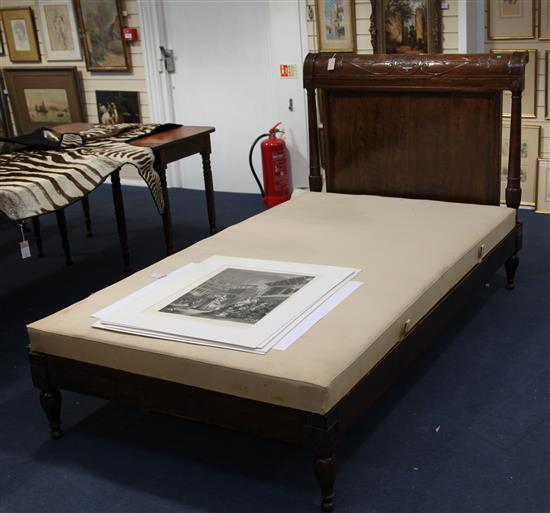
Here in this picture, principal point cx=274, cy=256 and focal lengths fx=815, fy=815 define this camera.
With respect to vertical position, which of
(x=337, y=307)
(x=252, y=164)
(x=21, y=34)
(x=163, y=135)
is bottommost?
(x=252, y=164)

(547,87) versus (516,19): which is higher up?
(516,19)

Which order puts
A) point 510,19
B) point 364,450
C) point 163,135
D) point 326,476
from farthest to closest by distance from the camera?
point 510,19 < point 163,135 < point 364,450 < point 326,476

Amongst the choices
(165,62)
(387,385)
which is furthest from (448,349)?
(165,62)

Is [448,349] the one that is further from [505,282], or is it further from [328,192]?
[328,192]

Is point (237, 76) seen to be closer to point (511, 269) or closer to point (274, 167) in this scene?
point (274, 167)

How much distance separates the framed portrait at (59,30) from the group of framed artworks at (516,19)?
3.79 meters

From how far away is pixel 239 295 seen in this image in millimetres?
3139

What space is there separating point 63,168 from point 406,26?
2.74 m

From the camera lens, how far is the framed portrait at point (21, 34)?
764cm

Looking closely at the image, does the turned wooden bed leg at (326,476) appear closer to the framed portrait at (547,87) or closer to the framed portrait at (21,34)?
the framed portrait at (547,87)

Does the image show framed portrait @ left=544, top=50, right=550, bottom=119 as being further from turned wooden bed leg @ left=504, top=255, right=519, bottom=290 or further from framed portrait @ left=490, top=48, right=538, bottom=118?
turned wooden bed leg @ left=504, top=255, right=519, bottom=290

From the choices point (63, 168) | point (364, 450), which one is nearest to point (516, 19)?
point (63, 168)

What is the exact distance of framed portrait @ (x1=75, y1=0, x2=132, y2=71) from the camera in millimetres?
7082

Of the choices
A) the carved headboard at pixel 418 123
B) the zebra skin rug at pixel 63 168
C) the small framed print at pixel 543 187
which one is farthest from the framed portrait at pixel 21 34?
the small framed print at pixel 543 187
